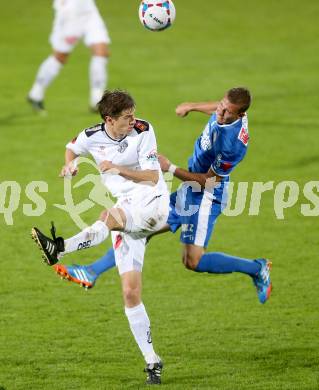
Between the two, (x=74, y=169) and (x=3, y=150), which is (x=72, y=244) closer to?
(x=74, y=169)

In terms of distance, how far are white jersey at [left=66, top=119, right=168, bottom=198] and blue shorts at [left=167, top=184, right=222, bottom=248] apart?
44.6 inches

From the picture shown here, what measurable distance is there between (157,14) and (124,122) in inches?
163

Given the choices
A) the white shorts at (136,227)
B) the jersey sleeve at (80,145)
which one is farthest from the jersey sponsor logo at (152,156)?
the jersey sleeve at (80,145)

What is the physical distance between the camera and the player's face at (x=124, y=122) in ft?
31.0

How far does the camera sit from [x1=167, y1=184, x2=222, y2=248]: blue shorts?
36.3ft

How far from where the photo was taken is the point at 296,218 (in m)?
15.1

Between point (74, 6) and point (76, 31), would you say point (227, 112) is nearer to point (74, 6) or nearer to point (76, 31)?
point (76, 31)

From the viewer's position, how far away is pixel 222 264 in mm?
11070

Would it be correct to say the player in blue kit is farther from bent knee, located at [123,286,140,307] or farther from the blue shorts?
bent knee, located at [123,286,140,307]

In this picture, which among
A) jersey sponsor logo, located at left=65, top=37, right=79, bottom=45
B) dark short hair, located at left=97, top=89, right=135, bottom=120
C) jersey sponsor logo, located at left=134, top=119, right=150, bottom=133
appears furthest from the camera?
jersey sponsor logo, located at left=65, top=37, right=79, bottom=45

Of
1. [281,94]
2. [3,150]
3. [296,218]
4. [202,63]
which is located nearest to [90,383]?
[296,218]

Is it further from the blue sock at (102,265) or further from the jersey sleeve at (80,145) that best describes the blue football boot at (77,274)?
the jersey sleeve at (80,145)

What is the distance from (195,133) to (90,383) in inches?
400

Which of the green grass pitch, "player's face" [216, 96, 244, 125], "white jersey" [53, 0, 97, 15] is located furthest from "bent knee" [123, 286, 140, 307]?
"white jersey" [53, 0, 97, 15]
